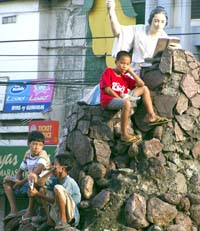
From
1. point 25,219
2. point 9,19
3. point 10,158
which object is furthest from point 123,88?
point 9,19

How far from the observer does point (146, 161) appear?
41.0ft

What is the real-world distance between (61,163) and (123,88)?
4.51 ft

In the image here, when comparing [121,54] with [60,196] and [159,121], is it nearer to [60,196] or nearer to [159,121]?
[159,121]

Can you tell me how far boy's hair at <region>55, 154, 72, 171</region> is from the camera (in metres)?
12.4

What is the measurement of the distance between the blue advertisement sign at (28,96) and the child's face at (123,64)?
15034 millimetres

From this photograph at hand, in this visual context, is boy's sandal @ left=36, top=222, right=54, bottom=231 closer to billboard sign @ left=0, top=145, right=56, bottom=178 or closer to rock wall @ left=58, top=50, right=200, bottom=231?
rock wall @ left=58, top=50, right=200, bottom=231

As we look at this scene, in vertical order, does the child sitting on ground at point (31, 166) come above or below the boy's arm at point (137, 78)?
below

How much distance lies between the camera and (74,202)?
39.9ft

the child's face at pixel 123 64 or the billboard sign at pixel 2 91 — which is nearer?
the child's face at pixel 123 64

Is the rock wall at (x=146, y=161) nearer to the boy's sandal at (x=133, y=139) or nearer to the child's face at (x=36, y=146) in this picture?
the boy's sandal at (x=133, y=139)

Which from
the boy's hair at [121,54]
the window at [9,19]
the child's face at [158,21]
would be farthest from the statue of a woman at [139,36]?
the window at [9,19]

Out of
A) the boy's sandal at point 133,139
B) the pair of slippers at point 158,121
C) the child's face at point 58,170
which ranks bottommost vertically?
the child's face at point 58,170

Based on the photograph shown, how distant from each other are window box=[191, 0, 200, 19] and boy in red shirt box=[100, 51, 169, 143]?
42.1 ft

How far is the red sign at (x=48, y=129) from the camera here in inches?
1037
